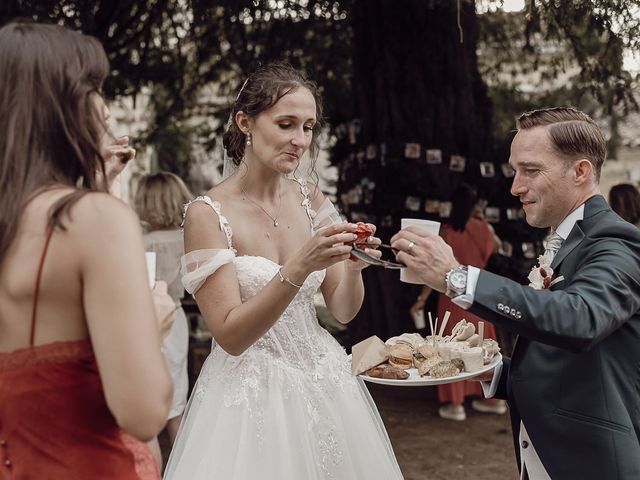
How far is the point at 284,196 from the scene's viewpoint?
11.3 ft

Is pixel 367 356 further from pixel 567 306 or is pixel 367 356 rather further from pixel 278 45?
pixel 278 45

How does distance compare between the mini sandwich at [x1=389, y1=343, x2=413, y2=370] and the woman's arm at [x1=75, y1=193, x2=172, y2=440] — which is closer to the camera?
the woman's arm at [x1=75, y1=193, x2=172, y2=440]

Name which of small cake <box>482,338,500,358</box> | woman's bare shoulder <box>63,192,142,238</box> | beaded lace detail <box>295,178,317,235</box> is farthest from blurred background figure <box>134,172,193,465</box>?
woman's bare shoulder <box>63,192,142,238</box>

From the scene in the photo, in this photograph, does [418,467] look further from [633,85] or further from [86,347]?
[86,347]

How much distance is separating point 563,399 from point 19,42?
182cm

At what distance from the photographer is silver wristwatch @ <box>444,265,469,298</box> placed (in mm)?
2273

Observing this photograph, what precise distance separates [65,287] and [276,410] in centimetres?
149

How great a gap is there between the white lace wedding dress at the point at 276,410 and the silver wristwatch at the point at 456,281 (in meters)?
0.93

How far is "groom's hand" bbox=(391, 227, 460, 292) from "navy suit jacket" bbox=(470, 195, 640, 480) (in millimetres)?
110

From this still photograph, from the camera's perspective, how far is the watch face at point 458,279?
228 cm

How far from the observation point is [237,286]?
295cm

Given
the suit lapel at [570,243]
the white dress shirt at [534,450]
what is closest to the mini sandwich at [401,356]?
the white dress shirt at [534,450]

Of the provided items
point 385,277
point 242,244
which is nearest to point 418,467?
point 385,277

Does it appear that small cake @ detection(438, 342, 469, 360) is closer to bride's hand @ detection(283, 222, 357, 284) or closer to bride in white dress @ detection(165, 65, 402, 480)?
bride in white dress @ detection(165, 65, 402, 480)
